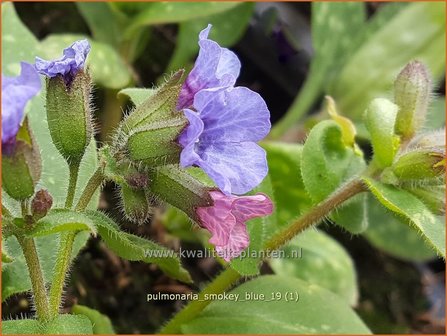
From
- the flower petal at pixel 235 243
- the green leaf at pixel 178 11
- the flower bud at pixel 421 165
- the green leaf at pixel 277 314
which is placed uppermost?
the green leaf at pixel 178 11

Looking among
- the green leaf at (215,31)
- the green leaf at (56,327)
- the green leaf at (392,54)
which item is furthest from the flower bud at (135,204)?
the green leaf at (392,54)

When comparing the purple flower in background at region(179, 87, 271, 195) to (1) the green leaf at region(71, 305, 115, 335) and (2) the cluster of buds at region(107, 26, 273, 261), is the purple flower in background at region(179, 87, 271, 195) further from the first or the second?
(1) the green leaf at region(71, 305, 115, 335)

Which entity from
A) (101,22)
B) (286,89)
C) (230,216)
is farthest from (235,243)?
(286,89)

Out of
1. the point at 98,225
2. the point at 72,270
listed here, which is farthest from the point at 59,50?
the point at 98,225

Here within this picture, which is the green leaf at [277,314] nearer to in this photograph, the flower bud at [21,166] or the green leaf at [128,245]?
the green leaf at [128,245]

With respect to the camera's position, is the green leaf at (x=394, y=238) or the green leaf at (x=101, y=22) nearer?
the green leaf at (x=101, y=22)

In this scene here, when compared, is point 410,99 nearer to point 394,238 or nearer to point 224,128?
point 224,128

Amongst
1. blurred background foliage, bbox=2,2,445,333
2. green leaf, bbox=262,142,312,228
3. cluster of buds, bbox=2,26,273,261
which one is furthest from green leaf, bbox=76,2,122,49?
cluster of buds, bbox=2,26,273,261
